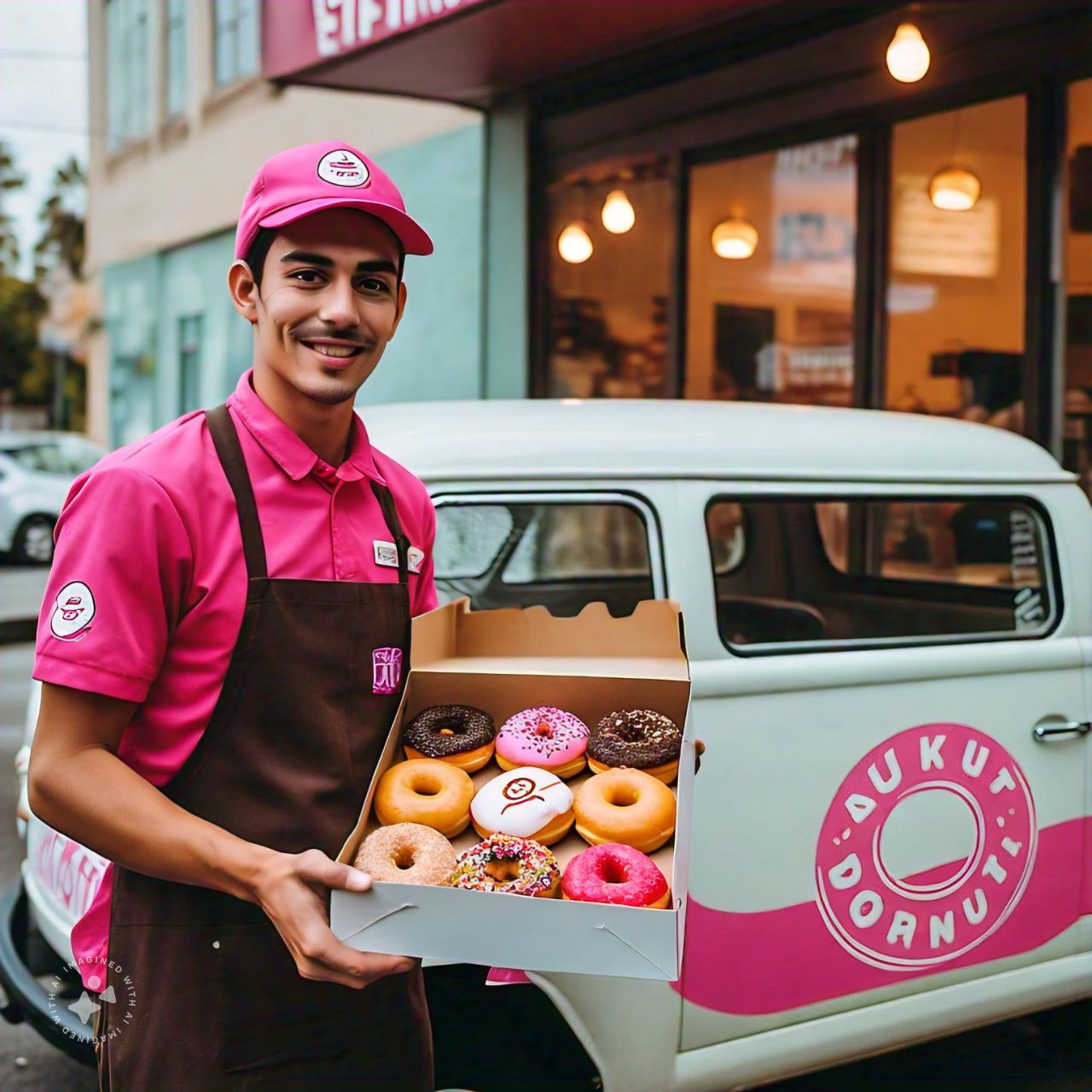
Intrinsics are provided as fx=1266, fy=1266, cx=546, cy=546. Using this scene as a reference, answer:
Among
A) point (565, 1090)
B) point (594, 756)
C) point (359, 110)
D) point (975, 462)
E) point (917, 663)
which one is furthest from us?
point (359, 110)

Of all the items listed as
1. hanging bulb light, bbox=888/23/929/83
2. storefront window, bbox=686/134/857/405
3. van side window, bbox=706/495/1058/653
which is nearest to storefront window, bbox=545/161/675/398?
storefront window, bbox=686/134/857/405

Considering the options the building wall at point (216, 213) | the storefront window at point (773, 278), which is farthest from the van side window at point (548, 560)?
the building wall at point (216, 213)

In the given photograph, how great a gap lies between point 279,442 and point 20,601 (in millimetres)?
11204

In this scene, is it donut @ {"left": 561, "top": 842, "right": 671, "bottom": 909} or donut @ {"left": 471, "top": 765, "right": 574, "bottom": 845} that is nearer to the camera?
donut @ {"left": 561, "top": 842, "right": 671, "bottom": 909}

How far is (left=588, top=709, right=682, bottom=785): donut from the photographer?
73.1 inches

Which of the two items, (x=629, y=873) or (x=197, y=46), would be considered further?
(x=197, y=46)

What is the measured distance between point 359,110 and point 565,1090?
9.07m

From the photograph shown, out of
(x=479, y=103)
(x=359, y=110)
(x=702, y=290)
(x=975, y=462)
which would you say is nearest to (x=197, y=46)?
(x=359, y=110)

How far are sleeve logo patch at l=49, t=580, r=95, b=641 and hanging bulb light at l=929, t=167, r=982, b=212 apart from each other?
20.5ft

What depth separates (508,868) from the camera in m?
1.65

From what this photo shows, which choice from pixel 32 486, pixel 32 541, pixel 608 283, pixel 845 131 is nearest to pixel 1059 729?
pixel 845 131

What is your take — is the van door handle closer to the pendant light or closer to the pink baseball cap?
the pink baseball cap

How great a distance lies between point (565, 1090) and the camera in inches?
106

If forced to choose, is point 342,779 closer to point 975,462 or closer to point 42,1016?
point 42,1016
